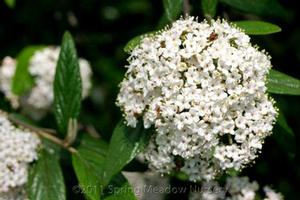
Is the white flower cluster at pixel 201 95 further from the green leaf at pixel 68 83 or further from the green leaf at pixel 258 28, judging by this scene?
the green leaf at pixel 68 83


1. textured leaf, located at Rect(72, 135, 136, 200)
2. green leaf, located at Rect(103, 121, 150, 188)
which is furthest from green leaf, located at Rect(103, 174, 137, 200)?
green leaf, located at Rect(103, 121, 150, 188)

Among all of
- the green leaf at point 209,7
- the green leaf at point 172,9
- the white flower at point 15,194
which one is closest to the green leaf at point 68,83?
the white flower at point 15,194

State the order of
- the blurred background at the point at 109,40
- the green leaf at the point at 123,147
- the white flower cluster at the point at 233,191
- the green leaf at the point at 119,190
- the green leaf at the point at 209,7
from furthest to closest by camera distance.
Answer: the blurred background at the point at 109,40 < the white flower cluster at the point at 233,191 < the green leaf at the point at 209,7 < the green leaf at the point at 119,190 < the green leaf at the point at 123,147

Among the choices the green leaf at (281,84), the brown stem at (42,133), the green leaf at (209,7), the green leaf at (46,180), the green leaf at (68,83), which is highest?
the green leaf at (209,7)

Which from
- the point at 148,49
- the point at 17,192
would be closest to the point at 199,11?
the point at 148,49

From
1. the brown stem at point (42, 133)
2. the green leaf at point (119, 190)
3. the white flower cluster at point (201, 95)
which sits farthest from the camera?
the brown stem at point (42, 133)

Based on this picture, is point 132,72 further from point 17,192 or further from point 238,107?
point 17,192
